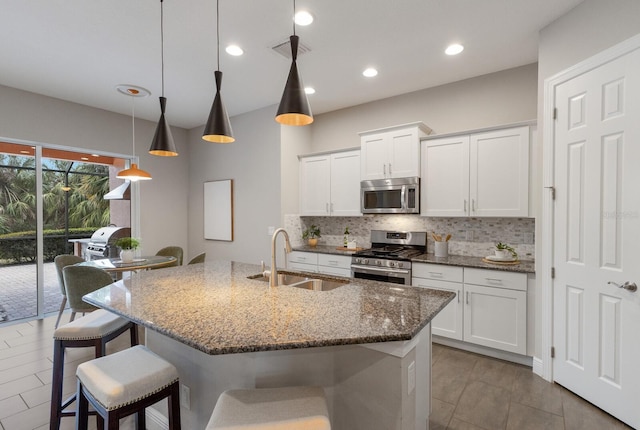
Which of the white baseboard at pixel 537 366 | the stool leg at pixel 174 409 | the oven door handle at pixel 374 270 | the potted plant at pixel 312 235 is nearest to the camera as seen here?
the stool leg at pixel 174 409

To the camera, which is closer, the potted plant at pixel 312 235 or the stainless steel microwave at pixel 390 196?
the stainless steel microwave at pixel 390 196

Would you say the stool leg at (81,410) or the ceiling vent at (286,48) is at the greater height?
the ceiling vent at (286,48)

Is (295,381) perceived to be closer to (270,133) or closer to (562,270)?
(562,270)

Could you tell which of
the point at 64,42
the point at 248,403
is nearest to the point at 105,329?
the point at 248,403

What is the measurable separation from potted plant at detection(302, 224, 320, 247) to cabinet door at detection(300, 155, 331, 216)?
1.06 feet

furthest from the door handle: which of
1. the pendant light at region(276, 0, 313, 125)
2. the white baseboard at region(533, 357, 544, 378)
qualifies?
the pendant light at region(276, 0, 313, 125)

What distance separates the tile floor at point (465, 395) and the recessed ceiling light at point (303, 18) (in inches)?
118

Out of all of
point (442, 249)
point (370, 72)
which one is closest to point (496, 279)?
point (442, 249)

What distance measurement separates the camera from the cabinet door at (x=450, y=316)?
10.3ft

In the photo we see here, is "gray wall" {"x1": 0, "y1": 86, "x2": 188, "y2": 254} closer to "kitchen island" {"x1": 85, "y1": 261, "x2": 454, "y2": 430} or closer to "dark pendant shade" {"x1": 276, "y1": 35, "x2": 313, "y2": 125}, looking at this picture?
"dark pendant shade" {"x1": 276, "y1": 35, "x2": 313, "y2": 125}

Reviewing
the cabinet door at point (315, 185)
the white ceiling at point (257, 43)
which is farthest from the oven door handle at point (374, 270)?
the white ceiling at point (257, 43)

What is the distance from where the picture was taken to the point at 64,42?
282 cm

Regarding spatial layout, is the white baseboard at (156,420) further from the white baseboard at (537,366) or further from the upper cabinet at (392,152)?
the upper cabinet at (392,152)

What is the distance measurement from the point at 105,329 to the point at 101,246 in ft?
10.5
